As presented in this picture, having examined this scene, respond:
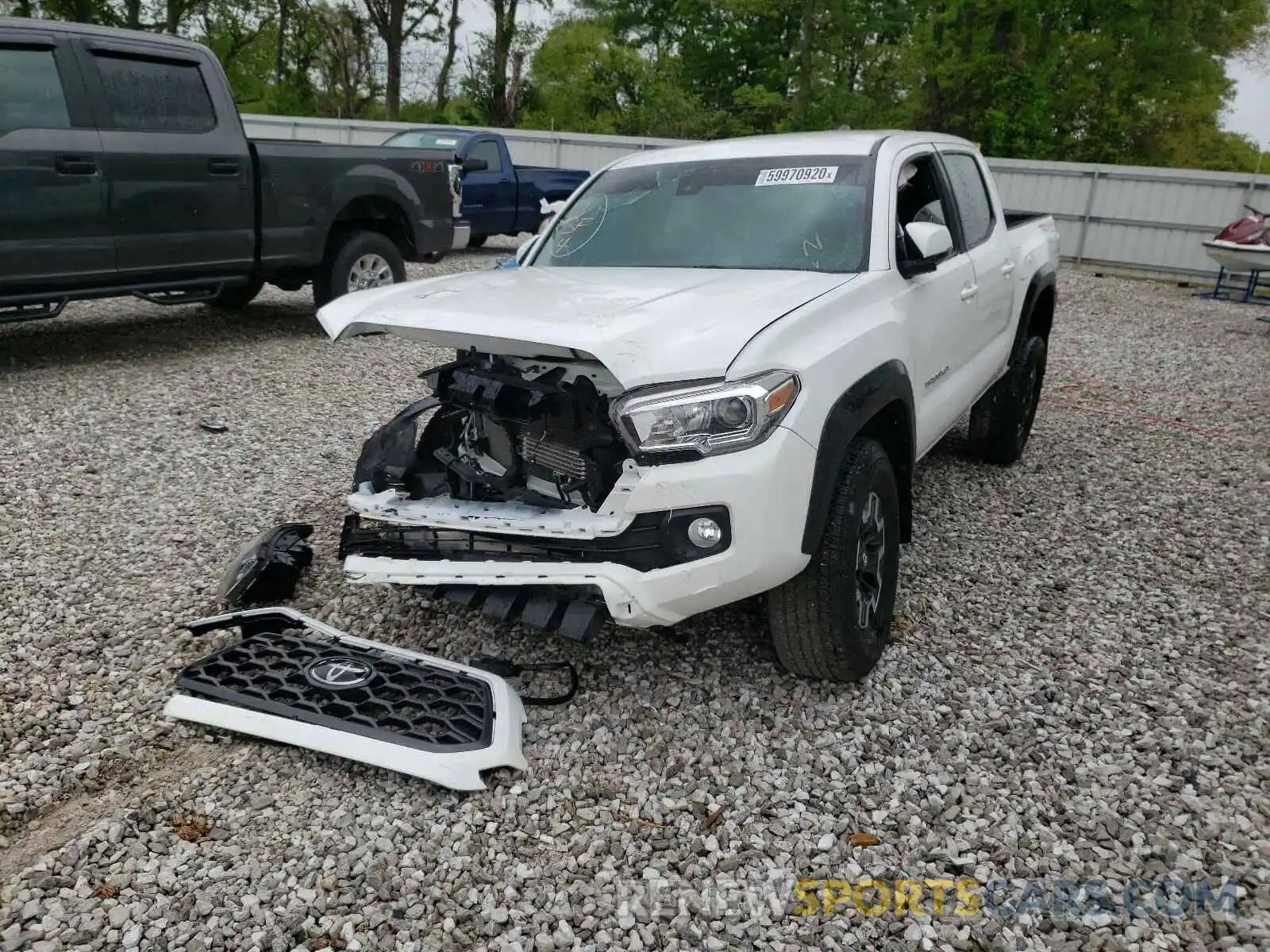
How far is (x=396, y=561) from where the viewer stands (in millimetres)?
→ 3053

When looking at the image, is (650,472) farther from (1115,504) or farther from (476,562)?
(1115,504)

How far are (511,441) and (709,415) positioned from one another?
85cm

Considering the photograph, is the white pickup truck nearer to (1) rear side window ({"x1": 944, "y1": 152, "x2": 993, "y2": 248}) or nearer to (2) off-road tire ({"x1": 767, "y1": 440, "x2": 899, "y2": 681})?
(2) off-road tire ({"x1": 767, "y1": 440, "x2": 899, "y2": 681})

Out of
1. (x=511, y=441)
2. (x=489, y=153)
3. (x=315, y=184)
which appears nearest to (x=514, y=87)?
(x=489, y=153)

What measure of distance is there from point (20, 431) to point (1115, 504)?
627 cm

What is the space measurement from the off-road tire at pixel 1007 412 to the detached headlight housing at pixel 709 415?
10.3ft

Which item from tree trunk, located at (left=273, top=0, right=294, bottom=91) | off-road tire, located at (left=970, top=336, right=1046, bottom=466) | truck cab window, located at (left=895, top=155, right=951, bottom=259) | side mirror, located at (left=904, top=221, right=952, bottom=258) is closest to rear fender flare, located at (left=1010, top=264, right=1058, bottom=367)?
off-road tire, located at (left=970, top=336, right=1046, bottom=466)

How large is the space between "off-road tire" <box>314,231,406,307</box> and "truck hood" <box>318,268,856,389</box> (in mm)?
4766

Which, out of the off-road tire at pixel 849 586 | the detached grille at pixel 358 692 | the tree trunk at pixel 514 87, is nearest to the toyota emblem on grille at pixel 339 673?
the detached grille at pixel 358 692

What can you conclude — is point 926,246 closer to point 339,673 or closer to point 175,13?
point 339,673

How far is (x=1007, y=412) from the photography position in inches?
219

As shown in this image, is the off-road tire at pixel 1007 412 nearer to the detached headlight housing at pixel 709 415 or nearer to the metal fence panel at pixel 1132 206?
the detached headlight housing at pixel 709 415

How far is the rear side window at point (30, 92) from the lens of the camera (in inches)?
237

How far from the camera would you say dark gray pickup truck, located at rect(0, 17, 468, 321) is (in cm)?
611
